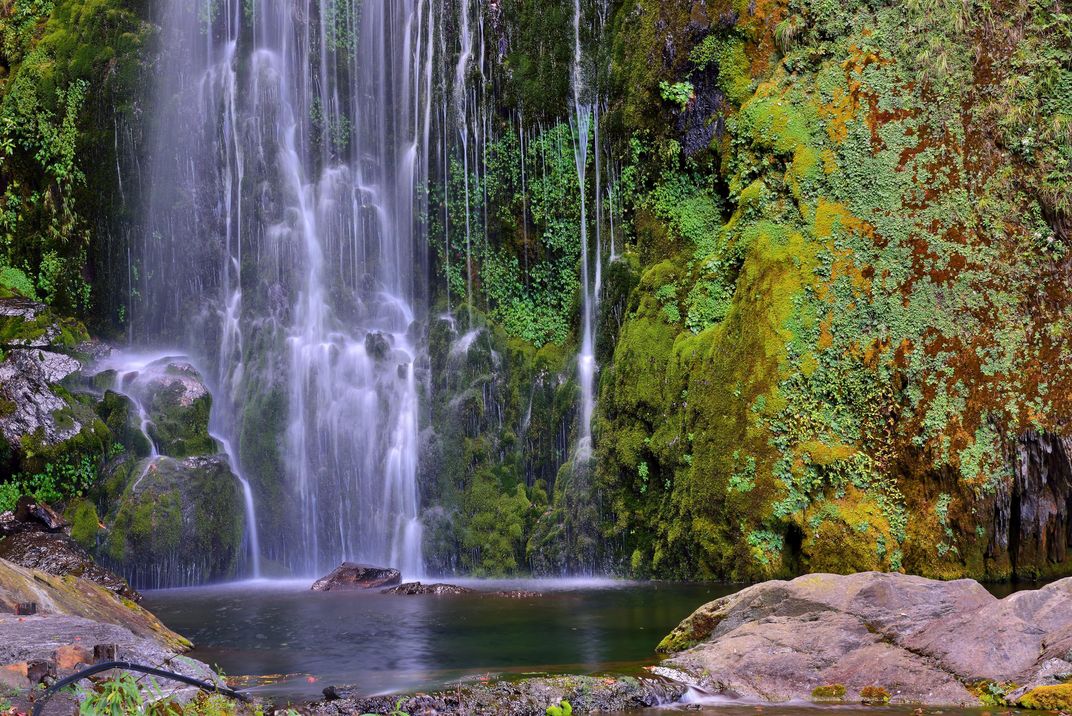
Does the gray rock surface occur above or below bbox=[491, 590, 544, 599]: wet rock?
above

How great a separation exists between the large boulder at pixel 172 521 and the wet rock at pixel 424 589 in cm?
452

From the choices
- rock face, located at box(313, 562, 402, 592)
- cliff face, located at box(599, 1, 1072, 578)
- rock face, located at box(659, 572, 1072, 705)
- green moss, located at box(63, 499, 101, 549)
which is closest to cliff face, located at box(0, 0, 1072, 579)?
cliff face, located at box(599, 1, 1072, 578)

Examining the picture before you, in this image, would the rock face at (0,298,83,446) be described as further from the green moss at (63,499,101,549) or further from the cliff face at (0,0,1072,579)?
the cliff face at (0,0,1072,579)

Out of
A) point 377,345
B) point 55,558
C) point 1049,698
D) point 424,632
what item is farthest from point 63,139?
point 1049,698

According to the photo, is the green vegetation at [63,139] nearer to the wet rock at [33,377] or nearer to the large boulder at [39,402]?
the wet rock at [33,377]

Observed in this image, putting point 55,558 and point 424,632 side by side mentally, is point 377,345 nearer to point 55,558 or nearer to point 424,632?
point 55,558

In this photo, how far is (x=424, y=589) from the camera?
50.2 feet

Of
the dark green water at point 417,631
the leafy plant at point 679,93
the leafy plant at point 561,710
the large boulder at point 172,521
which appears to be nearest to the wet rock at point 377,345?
the large boulder at point 172,521

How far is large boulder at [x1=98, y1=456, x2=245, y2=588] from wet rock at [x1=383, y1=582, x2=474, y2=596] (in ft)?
14.8

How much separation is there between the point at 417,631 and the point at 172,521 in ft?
26.4

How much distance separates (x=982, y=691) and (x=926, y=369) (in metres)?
8.41

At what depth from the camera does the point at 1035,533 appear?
13.9 meters

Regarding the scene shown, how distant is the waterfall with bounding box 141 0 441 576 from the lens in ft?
66.0

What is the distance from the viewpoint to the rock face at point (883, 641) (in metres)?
7.50
